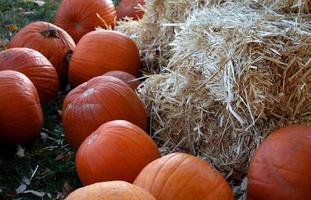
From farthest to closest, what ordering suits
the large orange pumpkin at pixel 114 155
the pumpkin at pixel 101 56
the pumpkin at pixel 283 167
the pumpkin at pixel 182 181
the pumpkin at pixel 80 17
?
the pumpkin at pixel 80 17
the pumpkin at pixel 101 56
the large orange pumpkin at pixel 114 155
the pumpkin at pixel 283 167
the pumpkin at pixel 182 181

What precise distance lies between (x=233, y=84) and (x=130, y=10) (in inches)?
121

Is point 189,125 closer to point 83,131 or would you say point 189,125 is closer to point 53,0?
point 83,131

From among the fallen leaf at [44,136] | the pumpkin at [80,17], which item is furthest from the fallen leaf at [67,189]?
the pumpkin at [80,17]

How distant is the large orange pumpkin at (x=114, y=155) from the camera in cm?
301

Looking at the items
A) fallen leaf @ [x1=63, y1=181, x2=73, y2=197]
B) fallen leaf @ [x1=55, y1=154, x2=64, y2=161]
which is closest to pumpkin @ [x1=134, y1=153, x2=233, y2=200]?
fallen leaf @ [x1=63, y1=181, x2=73, y2=197]

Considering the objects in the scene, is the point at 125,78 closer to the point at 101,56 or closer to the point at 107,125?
the point at 101,56

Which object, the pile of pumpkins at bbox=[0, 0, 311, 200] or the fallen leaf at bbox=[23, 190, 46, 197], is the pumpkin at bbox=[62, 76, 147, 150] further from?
the fallen leaf at bbox=[23, 190, 46, 197]

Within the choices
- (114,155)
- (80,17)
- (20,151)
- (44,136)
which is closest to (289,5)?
(114,155)

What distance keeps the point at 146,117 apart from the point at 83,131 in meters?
0.47

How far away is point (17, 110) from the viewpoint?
365 centimetres

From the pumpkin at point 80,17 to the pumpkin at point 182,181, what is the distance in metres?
2.97

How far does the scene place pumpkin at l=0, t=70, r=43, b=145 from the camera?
364 cm

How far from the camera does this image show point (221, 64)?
3240mm

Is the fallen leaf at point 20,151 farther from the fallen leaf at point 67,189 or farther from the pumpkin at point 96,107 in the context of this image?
the fallen leaf at point 67,189
